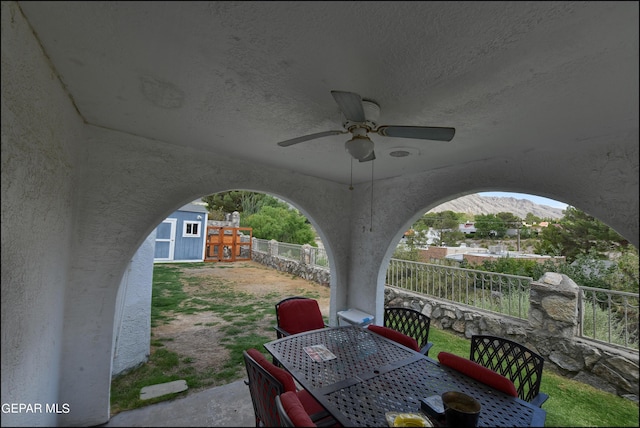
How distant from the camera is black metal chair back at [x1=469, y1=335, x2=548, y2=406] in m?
1.59

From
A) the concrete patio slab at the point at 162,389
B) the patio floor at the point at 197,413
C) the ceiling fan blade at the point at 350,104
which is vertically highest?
the ceiling fan blade at the point at 350,104

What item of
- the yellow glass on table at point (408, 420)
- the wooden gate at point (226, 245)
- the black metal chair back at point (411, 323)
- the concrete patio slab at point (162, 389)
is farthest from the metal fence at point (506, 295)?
the wooden gate at point (226, 245)

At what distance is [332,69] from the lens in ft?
3.90

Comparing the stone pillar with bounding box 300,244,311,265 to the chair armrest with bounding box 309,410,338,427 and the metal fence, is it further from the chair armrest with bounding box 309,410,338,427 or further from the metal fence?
the chair armrest with bounding box 309,410,338,427

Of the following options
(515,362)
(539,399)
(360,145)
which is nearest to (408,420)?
(539,399)

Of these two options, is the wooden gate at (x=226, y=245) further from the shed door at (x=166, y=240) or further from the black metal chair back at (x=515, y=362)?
the black metal chair back at (x=515, y=362)

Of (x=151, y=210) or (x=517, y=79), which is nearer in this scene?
(x=517, y=79)

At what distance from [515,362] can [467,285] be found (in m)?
2.65

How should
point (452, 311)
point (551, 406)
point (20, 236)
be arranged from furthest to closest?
point (452, 311), point (551, 406), point (20, 236)

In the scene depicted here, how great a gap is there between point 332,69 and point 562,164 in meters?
1.79

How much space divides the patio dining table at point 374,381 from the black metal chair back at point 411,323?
503mm

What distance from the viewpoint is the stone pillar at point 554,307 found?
8.34 feet

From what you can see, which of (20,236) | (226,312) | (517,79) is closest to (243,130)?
(20,236)

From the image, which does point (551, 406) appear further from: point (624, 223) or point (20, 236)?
point (20, 236)
